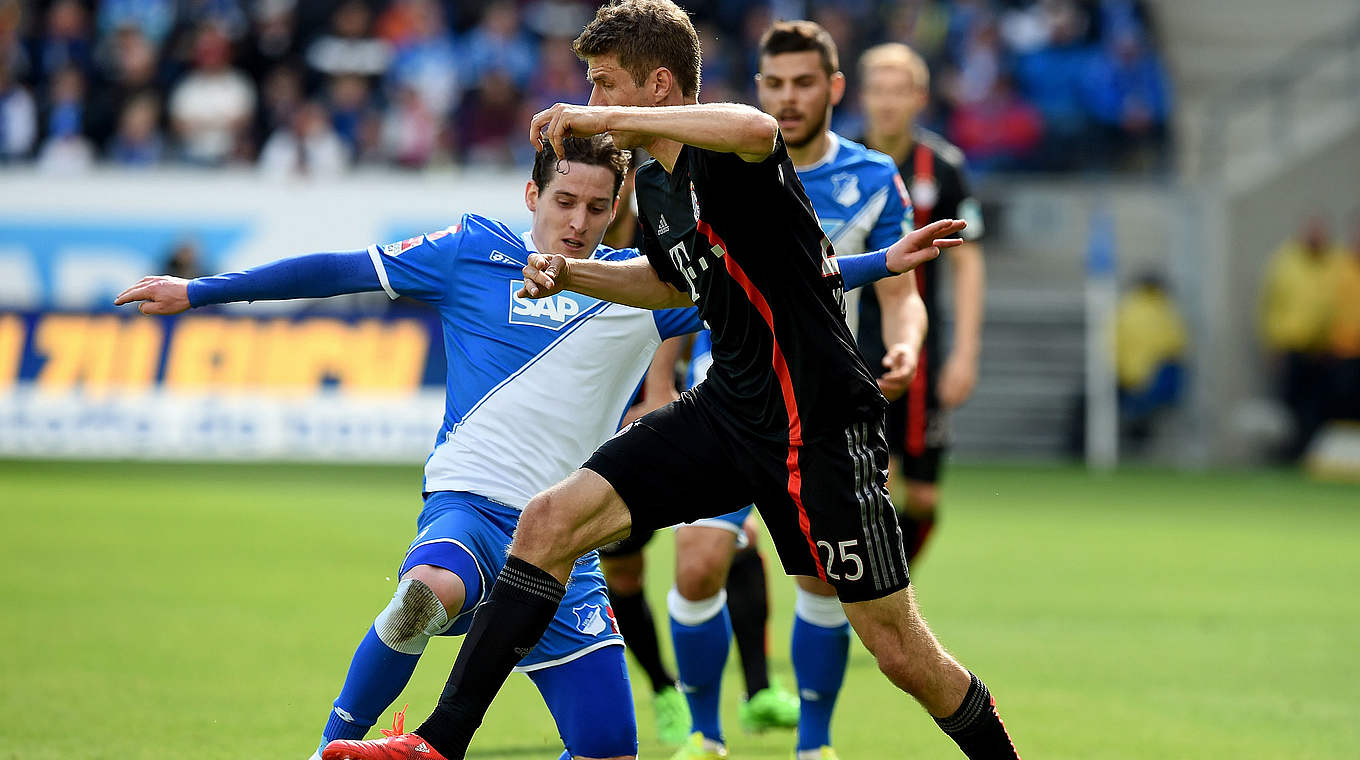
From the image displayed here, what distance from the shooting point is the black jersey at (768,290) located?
4.32 meters

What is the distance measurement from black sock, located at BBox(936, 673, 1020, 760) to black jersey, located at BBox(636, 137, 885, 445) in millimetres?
792

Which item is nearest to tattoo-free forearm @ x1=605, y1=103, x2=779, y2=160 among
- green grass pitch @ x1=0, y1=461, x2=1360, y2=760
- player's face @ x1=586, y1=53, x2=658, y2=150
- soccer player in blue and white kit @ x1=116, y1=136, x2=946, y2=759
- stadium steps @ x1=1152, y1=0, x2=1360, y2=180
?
player's face @ x1=586, y1=53, x2=658, y2=150

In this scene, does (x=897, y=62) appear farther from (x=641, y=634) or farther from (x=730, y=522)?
(x=641, y=634)

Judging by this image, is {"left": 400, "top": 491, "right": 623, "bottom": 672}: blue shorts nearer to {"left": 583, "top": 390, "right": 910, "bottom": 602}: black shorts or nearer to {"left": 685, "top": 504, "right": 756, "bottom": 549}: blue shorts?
{"left": 583, "top": 390, "right": 910, "bottom": 602}: black shorts

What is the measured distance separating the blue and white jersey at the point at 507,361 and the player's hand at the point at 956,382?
11.1 feet

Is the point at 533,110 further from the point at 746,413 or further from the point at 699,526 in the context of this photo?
the point at 746,413

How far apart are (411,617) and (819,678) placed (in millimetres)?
1827

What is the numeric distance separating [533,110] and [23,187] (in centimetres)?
608

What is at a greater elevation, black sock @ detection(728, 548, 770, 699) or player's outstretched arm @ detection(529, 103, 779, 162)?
player's outstretched arm @ detection(529, 103, 779, 162)

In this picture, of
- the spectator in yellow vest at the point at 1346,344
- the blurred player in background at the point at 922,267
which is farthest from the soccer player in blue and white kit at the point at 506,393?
the spectator in yellow vest at the point at 1346,344

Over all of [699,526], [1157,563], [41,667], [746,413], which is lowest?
[1157,563]

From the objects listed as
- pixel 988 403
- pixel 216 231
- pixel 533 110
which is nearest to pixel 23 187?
pixel 216 231

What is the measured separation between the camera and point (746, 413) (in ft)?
15.0

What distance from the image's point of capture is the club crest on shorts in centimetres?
463
